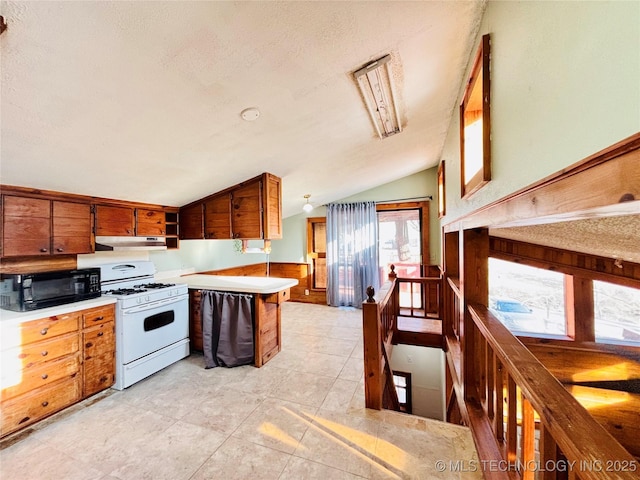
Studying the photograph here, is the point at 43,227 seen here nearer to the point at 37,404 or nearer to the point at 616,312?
the point at 37,404

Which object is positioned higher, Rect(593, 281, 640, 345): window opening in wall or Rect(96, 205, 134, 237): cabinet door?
Rect(96, 205, 134, 237): cabinet door

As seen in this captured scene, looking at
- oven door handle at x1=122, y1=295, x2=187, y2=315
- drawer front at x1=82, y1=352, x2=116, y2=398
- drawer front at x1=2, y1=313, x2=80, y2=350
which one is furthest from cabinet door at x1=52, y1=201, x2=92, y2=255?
drawer front at x1=82, y1=352, x2=116, y2=398

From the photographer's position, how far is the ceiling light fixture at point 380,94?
61.6 inches

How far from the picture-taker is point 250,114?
5.73 ft

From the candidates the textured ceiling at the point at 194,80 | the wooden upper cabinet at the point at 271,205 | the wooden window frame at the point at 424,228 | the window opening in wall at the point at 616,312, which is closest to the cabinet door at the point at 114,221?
the textured ceiling at the point at 194,80

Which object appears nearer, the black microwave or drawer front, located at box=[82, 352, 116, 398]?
the black microwave

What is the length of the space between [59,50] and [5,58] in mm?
219

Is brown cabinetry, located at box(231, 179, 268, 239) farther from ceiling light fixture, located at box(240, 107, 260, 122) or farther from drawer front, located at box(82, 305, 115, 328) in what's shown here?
drawer front, located at box(82, 305, 115, 328)

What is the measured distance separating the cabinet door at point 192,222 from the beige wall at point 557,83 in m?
3.23

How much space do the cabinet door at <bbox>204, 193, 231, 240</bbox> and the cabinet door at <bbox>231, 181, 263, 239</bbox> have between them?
0.25ft

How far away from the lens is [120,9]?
949 mm

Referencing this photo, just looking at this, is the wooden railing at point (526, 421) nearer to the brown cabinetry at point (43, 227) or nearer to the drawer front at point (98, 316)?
the drawer front at point (98, 316)

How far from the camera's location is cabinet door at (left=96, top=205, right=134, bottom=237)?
8.49 feet

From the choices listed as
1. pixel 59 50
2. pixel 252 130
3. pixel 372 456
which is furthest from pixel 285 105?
pixel 372 456
